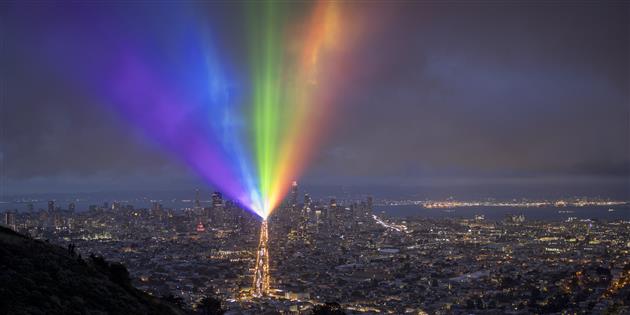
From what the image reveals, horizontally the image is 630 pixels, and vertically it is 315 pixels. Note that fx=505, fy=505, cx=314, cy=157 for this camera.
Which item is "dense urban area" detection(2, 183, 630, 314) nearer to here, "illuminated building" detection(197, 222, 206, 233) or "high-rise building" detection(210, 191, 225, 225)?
"illuminated building" detection(197, 222, 206, 233)

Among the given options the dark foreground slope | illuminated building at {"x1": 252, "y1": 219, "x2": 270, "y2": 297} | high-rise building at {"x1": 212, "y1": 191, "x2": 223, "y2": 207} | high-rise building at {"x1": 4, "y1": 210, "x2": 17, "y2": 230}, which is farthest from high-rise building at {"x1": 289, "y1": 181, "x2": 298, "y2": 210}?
the dark foreground slope

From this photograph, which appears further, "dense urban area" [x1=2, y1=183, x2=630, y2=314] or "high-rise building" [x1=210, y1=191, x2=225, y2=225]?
"high-rise building" [x1=210, y1=191, x2=225, y2=225]

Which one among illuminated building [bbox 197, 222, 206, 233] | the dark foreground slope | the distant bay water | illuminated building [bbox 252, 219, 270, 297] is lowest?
the distant bay water

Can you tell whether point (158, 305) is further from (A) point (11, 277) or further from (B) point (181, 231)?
(B) point (181, 231)

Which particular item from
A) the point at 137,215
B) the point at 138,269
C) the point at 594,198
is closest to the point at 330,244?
the point at 138,269

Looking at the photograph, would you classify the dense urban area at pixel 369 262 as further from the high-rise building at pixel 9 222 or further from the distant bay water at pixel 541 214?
the distant bay water at pixel 541 214

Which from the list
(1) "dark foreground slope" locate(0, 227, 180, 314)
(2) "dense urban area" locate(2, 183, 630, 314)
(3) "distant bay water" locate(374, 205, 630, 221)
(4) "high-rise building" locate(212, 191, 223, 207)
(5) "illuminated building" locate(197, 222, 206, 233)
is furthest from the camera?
(3) "distant bay water" locate(374, 205, 630, 221)

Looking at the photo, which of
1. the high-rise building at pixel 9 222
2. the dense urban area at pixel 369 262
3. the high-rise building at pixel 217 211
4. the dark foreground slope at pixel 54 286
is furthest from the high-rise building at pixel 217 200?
the dark foreground slope at pixel 54 286
